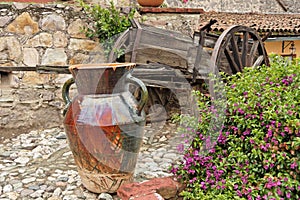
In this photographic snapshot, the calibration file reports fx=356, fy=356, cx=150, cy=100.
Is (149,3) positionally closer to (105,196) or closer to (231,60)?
(231,60)

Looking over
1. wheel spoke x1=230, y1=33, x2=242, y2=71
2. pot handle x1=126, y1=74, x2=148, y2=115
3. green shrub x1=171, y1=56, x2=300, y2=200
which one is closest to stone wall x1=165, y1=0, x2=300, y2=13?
wheel spoke x1=230, y1=33, x2=242, y2=71

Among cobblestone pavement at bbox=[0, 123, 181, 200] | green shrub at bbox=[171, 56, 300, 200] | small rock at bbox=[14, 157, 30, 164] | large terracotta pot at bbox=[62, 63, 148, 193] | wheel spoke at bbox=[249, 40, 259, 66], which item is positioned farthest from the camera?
wheel spoke at bbox=[249, 40, 259, 66]

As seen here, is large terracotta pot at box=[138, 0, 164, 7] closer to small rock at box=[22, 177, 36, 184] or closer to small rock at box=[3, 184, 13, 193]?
small rock at box=[22, 177, 36, 184]

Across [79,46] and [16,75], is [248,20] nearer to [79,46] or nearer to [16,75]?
[79,46]

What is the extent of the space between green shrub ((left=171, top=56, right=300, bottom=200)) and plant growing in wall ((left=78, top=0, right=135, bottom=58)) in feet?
5.73

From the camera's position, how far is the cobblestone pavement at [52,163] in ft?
7.86

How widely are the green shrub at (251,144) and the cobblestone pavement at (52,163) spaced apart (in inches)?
17.4

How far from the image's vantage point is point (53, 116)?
405 centimetres

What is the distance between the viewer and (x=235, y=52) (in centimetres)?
362

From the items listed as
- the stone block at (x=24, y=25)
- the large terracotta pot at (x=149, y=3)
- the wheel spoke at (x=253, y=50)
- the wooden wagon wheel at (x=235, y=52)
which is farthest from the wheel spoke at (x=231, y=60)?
the stone block at (x=24, y=25)

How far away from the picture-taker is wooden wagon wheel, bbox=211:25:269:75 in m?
3.33

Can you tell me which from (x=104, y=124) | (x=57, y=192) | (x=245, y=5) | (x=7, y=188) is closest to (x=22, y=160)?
(x=7, y=188)

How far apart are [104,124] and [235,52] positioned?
198 cm

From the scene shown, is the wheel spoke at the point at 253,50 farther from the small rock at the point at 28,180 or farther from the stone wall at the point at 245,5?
the stone wall at the point at 245,5
